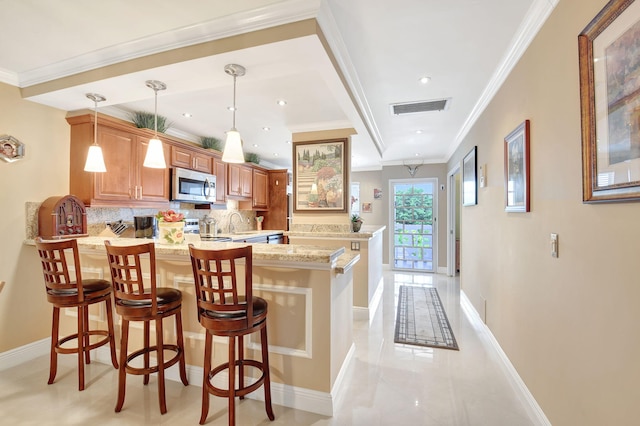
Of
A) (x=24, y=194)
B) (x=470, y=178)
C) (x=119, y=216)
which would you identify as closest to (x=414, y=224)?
(x=470, y=178)

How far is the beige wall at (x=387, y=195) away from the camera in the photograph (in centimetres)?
624

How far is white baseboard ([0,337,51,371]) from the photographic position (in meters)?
2.40

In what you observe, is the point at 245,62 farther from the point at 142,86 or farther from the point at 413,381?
the point at 413,381

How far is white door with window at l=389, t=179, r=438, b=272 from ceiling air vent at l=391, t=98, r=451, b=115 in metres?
3.30

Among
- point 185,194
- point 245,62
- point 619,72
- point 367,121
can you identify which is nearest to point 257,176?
point 185,194

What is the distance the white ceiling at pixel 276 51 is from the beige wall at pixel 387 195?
3.16m

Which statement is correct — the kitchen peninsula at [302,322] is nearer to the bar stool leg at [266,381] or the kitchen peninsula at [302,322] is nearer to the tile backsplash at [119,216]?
the bar stool leg at [266,381]

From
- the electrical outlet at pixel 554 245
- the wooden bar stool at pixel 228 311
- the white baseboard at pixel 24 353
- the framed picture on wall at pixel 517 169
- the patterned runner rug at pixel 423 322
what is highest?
the framed picture on wall at pixel 517 169

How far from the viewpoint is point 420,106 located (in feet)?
10.6

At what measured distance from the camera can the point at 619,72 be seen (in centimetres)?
110

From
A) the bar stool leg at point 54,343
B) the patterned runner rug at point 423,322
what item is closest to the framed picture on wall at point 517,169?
the patterned runner rug at point 423,322

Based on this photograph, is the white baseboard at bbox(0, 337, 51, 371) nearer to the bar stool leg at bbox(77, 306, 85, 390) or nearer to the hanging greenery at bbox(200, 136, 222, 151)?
the bar stool leg at bbox(77, 306, 85, 390)

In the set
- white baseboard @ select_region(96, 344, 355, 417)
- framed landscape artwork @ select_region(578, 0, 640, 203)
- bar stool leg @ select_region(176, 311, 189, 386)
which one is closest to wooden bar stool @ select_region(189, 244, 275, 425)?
white baseboard @ select_region(96, 344, 355, 417)

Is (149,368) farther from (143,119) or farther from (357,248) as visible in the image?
(143,119)
